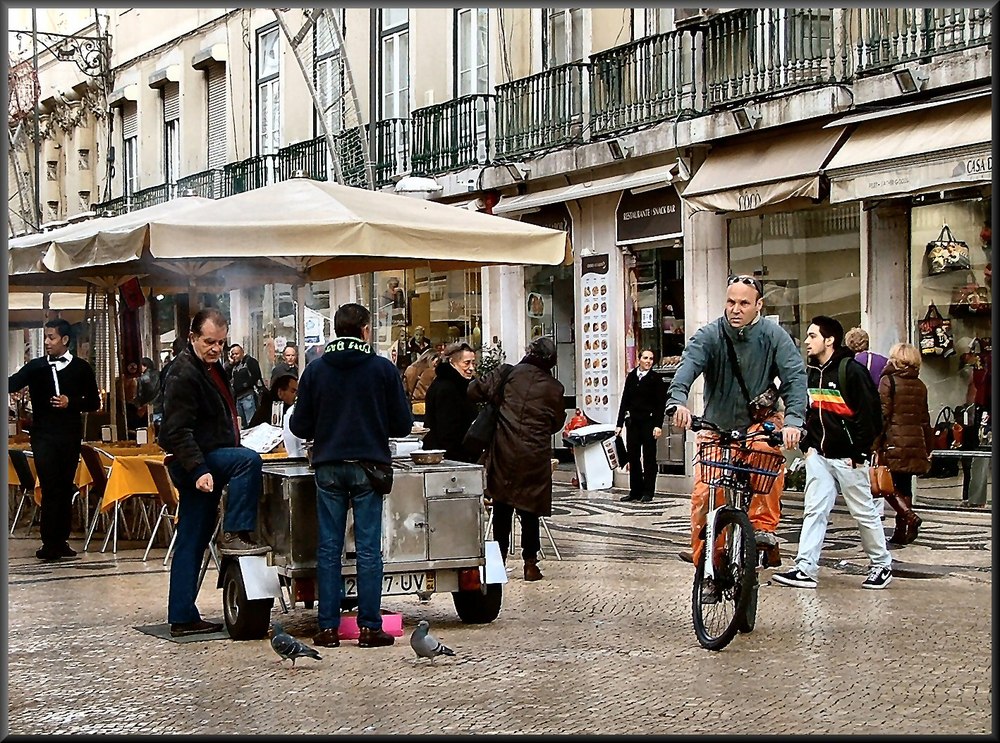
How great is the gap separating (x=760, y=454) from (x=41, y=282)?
956cm

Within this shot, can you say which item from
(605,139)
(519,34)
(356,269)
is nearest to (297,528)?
(356,269)

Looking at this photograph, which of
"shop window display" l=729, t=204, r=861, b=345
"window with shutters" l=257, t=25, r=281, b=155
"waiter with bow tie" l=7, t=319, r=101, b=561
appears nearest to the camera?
"waiter with bow tie" l=7, t=319, r=101, b=561

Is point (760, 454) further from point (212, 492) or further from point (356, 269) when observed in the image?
point (356, 269)

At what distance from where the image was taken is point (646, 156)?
2177 centimetres

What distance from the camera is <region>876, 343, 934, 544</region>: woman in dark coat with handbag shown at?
1399cm

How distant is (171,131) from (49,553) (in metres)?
26.8

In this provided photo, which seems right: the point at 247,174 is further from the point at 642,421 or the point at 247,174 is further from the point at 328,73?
the point at 642,421

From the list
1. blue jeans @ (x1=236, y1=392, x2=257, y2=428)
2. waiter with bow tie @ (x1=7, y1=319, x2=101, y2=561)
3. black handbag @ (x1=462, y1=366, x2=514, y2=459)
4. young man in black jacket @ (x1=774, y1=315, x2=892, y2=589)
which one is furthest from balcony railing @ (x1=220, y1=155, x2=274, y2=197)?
young man in black jacket @ (x1=774, y1=315, x2=892, y2=589)

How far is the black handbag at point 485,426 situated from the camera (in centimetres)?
1212

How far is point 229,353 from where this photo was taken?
80.2ft

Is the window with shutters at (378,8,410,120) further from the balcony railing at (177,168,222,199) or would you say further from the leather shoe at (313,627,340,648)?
the leather shoe at (313,627,340,648)

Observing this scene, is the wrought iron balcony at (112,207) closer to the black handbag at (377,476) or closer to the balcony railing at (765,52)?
the balcony railing at (765,52)

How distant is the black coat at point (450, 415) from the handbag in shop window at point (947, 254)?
7.10 metres

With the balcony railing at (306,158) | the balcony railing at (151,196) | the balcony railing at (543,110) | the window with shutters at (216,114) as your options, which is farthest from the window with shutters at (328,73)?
the balcony railing at (151,196)
